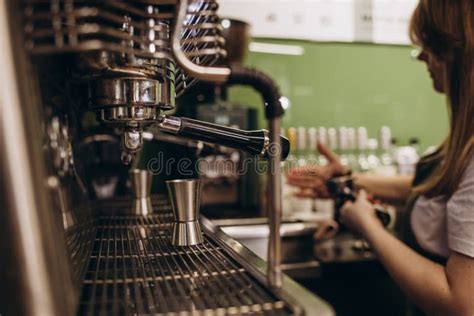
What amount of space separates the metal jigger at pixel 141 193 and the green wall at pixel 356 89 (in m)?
1.05

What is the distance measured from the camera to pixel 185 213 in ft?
2.00

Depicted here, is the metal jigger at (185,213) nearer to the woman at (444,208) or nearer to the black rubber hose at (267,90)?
the black rubber hose at (267,90)

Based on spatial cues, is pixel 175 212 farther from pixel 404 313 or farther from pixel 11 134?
pixel 404 313

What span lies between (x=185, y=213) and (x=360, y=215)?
1.73ft

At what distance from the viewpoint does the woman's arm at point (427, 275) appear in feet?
2.23

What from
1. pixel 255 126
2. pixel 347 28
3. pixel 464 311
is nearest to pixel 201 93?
pixel 255 126

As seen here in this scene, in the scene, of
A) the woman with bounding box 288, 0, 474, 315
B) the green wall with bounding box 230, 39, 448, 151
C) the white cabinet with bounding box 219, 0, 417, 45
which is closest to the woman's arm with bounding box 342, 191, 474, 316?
the woman with bounding box 288, 0, 474, 315

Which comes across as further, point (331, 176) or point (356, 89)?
point (356, 89)

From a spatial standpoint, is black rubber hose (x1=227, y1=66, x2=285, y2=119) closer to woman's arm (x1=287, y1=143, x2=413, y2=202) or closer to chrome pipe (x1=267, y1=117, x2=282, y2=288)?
chrome pipe (x1=267, y1=117, x2=282, y2=288)

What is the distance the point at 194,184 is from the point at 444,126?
206cm

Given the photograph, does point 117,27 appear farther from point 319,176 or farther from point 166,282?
point 319,176

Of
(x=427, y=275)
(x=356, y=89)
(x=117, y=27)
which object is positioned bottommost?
(x=427, y=275)
